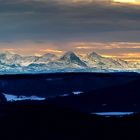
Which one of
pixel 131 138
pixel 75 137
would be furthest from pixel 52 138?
pixel 131 138

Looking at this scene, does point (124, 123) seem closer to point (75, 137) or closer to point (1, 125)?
point (75, 137)

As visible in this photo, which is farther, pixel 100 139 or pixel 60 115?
pixel 60 115

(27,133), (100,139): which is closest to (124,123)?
(100,139)

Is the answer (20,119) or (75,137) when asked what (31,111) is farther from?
(75,137)

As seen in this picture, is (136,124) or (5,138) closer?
(5,138)

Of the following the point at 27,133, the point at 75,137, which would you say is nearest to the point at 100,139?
the point at 75,137
